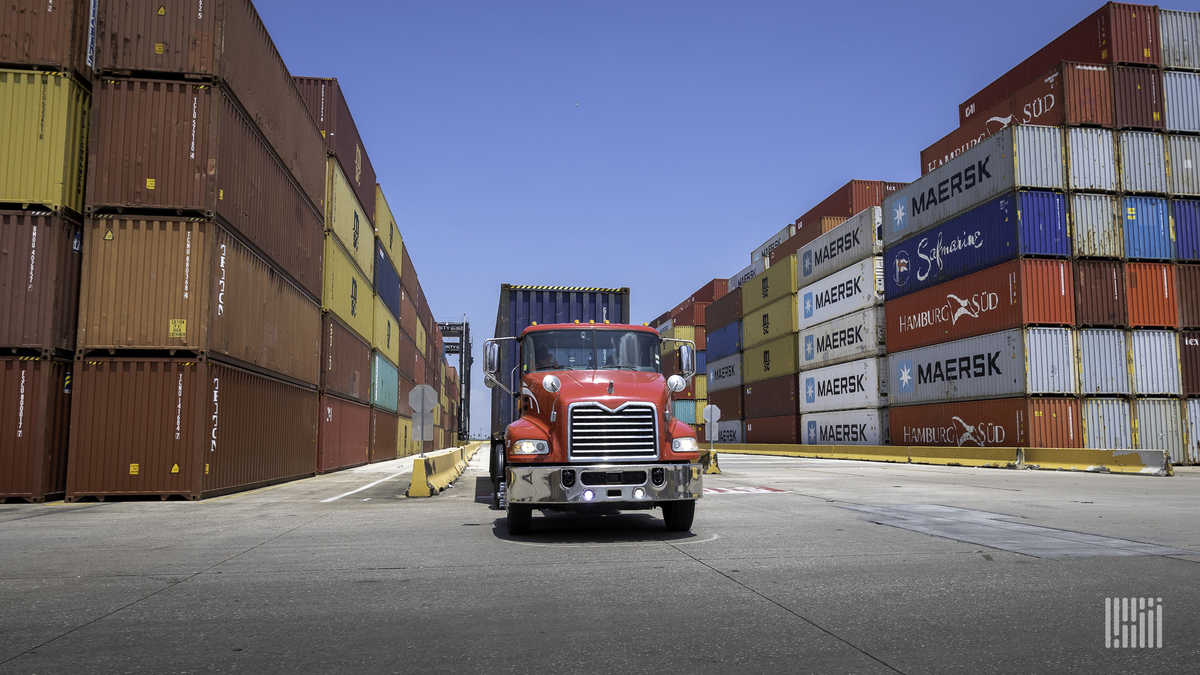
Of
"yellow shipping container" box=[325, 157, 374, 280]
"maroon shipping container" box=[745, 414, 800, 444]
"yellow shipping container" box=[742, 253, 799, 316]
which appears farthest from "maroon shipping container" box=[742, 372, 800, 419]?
"yellow shipping container" box=[325, 157, 374, 280]

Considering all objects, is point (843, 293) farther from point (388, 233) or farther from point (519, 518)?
point (519, 518)

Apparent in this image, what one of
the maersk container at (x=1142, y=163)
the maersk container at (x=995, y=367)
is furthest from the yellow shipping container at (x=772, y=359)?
the maersk container at (x=1142, y=163)

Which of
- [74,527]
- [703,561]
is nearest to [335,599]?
[703,561]

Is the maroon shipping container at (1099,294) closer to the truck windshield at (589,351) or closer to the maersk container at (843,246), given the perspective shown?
the maersk container at (843,246)

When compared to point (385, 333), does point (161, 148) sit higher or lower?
higher

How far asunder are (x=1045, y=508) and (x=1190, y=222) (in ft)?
80.6

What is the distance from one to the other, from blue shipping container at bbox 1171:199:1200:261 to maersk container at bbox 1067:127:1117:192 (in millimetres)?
2874

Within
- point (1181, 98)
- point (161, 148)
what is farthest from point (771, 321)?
point (161, 148)

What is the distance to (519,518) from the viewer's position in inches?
394

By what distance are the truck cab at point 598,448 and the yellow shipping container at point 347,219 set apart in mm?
18889

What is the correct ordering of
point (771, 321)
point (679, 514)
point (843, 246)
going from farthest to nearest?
point (771, 321) < point (843, 246) < point (679, 514)

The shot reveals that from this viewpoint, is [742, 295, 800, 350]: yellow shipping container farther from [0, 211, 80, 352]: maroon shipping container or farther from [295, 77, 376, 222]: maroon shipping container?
[0, 211, 80, 352]: maroon shipping container

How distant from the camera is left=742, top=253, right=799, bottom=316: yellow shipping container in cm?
5244

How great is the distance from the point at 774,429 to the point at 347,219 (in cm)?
3520
